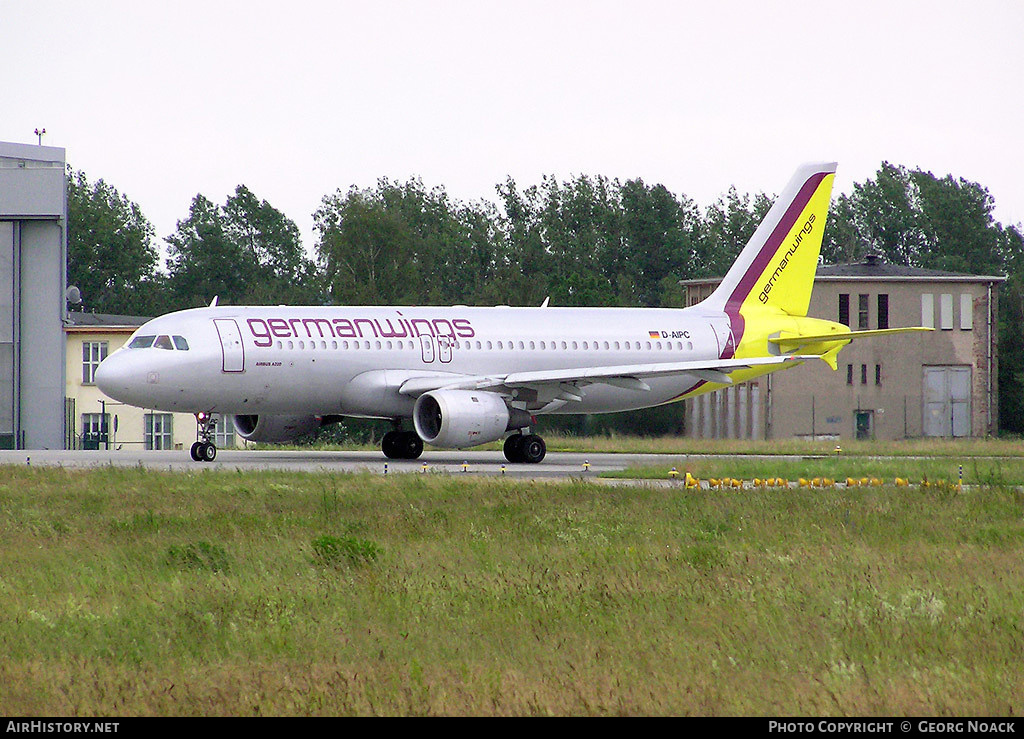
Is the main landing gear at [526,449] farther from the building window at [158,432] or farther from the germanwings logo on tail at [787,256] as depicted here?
the building window at [158,432]

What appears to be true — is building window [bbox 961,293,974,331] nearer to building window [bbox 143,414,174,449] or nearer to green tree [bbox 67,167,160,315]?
building window [bbox 143,414,174,449]

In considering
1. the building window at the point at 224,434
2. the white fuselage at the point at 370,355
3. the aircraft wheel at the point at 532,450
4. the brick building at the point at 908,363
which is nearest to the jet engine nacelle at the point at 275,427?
the white fuselage at the point at 370,355

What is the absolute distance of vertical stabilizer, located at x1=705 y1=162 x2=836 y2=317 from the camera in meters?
40.4

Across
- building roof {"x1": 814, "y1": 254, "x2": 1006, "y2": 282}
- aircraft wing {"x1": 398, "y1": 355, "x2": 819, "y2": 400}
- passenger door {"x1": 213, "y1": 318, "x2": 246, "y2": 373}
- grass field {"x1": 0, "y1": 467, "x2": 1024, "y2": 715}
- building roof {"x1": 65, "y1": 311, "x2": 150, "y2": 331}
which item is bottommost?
grass field {"x1": 0, "y1": 467, "x2": 1024, "y2": 715}

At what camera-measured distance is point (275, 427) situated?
3512 cm

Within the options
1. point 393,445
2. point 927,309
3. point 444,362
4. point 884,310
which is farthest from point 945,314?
point 393,445

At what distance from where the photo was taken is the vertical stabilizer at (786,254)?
40.4m

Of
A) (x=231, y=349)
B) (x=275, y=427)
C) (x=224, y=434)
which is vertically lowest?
(x=224, y=434)

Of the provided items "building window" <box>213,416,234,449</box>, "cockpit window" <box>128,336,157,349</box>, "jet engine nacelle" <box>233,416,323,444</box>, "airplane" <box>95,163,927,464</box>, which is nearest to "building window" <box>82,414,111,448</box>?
"building window" <box>213,416,234,449</box>

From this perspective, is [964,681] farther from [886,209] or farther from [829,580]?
[886,209]

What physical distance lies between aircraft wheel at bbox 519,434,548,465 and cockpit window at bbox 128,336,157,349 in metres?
8.67

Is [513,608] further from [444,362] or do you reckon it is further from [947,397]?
[947,397]

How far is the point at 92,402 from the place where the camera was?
61844 millimetres

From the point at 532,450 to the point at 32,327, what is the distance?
2449cm
